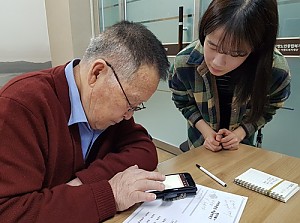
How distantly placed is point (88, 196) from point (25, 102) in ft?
0.82

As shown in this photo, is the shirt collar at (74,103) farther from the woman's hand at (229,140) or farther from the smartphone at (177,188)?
the woman's hand at (229,140)

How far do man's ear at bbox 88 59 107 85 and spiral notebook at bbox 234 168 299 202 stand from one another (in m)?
0.50

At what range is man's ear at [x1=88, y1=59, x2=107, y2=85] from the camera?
67 centimetres

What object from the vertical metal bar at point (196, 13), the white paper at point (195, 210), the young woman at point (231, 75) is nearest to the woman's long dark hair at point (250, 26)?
the young woman at point (231, 75)

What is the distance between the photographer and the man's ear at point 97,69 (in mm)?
665

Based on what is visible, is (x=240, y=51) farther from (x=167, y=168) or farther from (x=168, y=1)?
(x=168, y=1)

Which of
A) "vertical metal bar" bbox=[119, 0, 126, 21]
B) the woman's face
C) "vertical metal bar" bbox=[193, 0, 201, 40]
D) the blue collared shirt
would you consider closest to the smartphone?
the blue collared shirt

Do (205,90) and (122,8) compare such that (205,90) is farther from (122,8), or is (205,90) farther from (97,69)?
(122,8)

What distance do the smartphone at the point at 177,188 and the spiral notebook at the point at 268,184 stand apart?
6.3 inches

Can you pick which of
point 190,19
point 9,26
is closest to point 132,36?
point 190,19

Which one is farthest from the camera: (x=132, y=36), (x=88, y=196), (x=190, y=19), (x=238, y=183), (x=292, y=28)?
(x=190, y=19)

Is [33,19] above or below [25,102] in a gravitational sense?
above

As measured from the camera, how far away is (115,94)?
2.24 feet

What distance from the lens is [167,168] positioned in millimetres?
879
